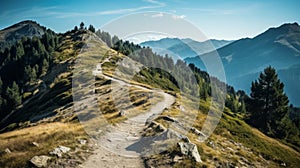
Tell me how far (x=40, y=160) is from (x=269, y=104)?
71706mm

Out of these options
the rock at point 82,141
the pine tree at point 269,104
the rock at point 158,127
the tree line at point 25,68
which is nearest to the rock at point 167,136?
the rock at point 158,127

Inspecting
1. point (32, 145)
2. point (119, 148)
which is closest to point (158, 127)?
point (119, 148)

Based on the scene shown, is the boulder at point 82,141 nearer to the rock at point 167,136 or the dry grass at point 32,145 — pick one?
the dry grass at point 32,145

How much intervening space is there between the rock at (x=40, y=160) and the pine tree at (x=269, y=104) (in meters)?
65.1

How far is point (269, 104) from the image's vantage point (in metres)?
76.7

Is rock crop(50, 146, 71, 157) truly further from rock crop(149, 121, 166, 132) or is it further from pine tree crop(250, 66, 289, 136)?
pine tree crop(250, 66, 289, 136)

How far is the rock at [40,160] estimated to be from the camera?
20614 mm

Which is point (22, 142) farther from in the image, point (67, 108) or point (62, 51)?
point (62, 51)

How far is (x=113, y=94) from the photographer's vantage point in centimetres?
5691

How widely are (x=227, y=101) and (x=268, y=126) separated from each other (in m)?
84.1

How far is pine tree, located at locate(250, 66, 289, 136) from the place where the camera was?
7331 centimetres

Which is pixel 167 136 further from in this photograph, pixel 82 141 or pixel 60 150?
pixel 60 150

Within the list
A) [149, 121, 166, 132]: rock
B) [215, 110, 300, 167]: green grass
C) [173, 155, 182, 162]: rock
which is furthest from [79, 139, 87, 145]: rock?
[215, 110, 300, 167]: green grass

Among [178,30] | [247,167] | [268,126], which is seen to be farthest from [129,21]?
[268,126]
